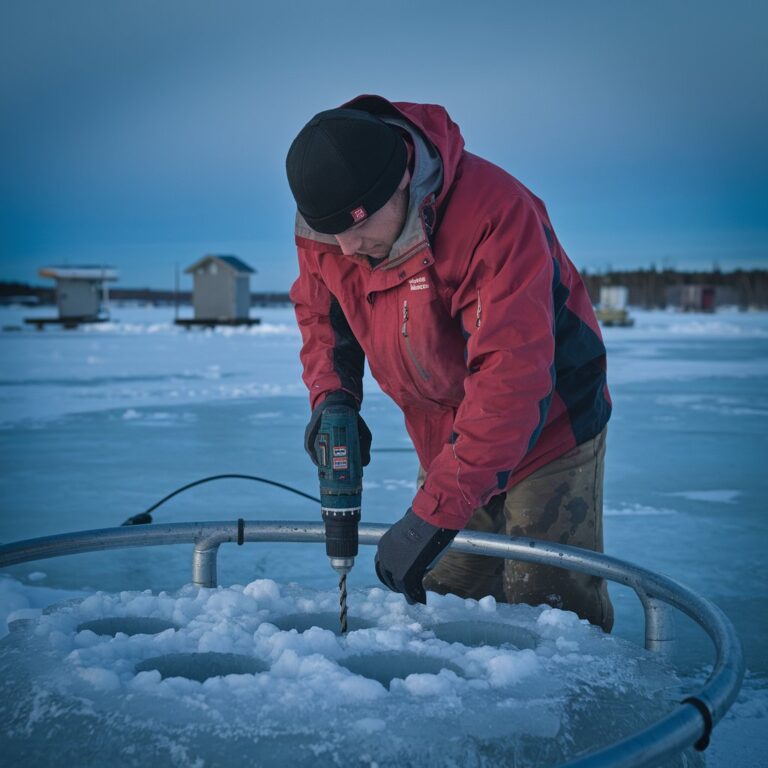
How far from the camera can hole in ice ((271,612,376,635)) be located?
6.55 feet

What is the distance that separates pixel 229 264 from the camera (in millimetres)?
24219

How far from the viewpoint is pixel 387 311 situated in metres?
1.86

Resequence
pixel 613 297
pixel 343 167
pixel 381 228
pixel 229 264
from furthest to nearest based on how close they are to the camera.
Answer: pixel 613 297
pixel 229 264
pixel 381 228
pixel 343 167

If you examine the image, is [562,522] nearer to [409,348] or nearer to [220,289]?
[409,348]

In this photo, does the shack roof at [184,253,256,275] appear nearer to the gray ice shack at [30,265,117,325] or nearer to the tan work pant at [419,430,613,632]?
the gray ice shack at [30,265,117,325]

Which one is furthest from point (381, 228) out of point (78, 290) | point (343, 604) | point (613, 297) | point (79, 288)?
point (613, 297)

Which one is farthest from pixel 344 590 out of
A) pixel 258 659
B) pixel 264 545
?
pixel 264 545

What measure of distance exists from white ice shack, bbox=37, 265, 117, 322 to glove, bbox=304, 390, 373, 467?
24.8 meters

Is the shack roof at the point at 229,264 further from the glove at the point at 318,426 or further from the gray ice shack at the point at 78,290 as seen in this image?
the glove at the point at 318,426

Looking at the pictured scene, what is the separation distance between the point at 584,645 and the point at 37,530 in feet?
9.57

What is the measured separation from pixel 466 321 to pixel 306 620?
2.75ft

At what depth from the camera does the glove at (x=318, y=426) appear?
2.03 meters

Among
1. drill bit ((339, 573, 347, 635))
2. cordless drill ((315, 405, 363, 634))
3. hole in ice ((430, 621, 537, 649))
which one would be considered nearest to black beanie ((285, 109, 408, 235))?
cordless drill ((315, 405, 363, 634))

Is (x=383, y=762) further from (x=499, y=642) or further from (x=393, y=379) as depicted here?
(x=393, y=379)
